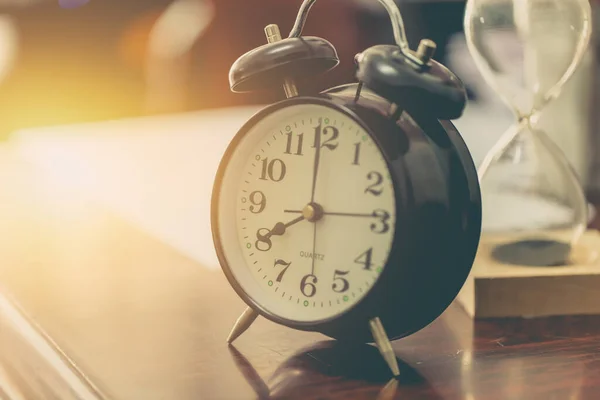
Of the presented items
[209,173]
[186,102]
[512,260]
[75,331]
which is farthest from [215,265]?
[186,102]

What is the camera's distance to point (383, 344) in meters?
0.60

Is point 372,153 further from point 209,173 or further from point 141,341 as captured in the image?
point 209,173

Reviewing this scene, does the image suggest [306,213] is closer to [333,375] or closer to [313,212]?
[313,212]

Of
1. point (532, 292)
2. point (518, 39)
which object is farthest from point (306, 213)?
point (518, 39)

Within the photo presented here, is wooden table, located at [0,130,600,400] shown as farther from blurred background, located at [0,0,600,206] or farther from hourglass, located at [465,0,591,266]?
blurred background, located at [0,0,600,206]

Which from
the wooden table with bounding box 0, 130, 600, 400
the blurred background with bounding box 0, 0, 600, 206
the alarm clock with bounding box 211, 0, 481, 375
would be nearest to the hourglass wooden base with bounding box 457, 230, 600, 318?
the wooden table with bounding box 0, 130, 600, 400

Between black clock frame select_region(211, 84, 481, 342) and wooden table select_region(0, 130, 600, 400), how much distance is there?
1.7 inches

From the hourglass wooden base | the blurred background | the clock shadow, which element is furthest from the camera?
the blurred background

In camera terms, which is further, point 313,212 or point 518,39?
point 518,39

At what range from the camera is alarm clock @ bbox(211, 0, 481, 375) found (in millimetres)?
577

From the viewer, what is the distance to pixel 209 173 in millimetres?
1634

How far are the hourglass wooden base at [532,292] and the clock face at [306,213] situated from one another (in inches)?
6.6

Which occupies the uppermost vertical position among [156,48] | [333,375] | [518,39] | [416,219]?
[156,48]

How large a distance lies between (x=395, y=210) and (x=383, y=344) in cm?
11
